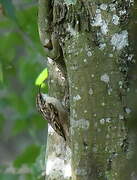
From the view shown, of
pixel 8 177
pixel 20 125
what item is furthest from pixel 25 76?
pixel 8 177

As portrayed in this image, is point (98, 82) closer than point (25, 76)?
Yes

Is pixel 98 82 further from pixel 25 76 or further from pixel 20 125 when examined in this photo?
pixel 20 125

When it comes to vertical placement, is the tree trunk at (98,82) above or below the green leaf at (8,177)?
below

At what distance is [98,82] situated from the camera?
2119 mm

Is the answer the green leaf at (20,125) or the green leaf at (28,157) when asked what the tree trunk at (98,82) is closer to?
the green leaf at (28,157)

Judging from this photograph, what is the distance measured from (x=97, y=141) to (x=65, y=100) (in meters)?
0.26

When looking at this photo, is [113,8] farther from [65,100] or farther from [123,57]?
[65,100]

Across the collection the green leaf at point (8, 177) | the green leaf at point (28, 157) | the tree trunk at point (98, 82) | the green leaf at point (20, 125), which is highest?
the green leaf at point (20, 125)

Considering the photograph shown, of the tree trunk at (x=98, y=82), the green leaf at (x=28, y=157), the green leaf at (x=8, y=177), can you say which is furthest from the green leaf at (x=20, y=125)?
the tree trunk at (x=98, y=82)

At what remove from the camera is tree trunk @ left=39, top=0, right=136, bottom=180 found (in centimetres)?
210

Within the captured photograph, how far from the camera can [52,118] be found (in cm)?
233

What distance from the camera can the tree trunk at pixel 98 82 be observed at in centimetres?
210

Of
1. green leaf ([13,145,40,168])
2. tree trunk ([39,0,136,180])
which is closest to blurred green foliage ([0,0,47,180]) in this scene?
green leaf ([13,145,40,168])

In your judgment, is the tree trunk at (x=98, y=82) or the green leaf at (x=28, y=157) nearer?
the tree trunk at (x=98, y=82)
